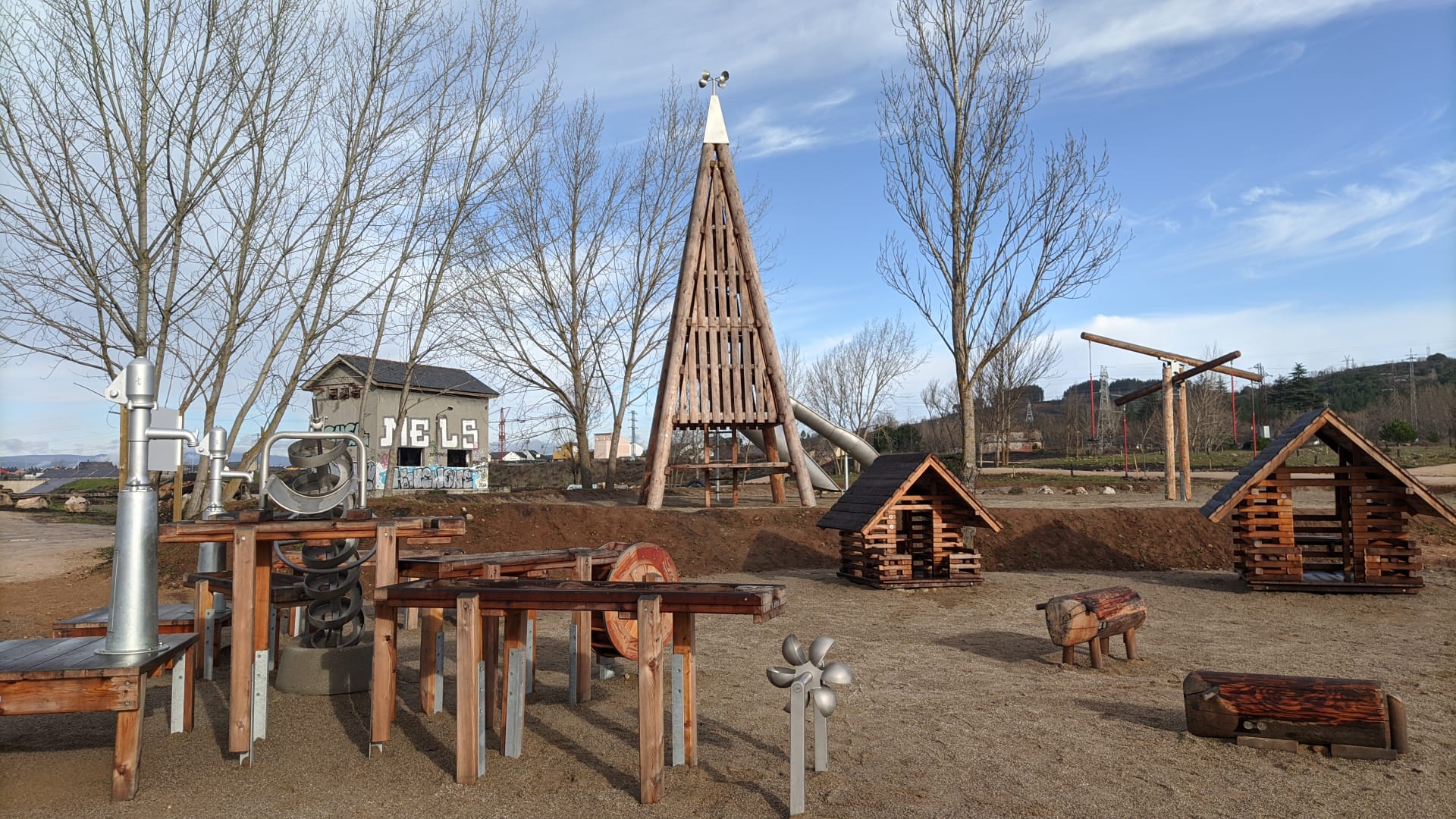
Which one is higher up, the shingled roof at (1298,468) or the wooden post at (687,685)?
the shingled roof at (1298,468)

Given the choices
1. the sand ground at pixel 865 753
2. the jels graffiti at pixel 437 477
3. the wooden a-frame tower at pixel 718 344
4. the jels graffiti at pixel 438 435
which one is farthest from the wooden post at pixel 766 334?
the jels graffiti at pixel 438 435

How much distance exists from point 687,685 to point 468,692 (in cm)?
118

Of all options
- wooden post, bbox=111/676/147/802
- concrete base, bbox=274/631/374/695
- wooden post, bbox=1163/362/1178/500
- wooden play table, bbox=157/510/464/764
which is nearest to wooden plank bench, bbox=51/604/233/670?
concrete base, bbox=274/631/374/695

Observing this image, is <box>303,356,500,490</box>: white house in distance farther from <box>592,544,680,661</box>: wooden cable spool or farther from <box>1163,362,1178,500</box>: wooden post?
<box>592,544,680,661</box>: wooden cable spool

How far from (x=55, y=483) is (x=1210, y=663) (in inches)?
1765

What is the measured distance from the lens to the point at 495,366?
986 inches

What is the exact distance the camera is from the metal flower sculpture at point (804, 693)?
14.5 ft

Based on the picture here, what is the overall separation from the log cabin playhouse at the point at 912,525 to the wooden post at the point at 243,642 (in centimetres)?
838

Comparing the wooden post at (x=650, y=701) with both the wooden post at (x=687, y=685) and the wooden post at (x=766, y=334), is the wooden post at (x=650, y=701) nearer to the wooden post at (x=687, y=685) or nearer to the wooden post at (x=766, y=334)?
the wooden post at (x=687, y=685)

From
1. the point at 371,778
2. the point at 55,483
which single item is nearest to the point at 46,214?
the point at 371,778

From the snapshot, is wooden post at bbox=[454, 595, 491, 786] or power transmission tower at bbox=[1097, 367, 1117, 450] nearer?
wooden post at bbox=[454, 595, 491, 786]

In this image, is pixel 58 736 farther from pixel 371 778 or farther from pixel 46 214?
pixel 46 214

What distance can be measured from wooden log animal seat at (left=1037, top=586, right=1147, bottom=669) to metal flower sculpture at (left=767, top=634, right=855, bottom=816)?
3.37m

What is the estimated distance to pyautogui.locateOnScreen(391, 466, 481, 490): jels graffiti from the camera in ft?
138
